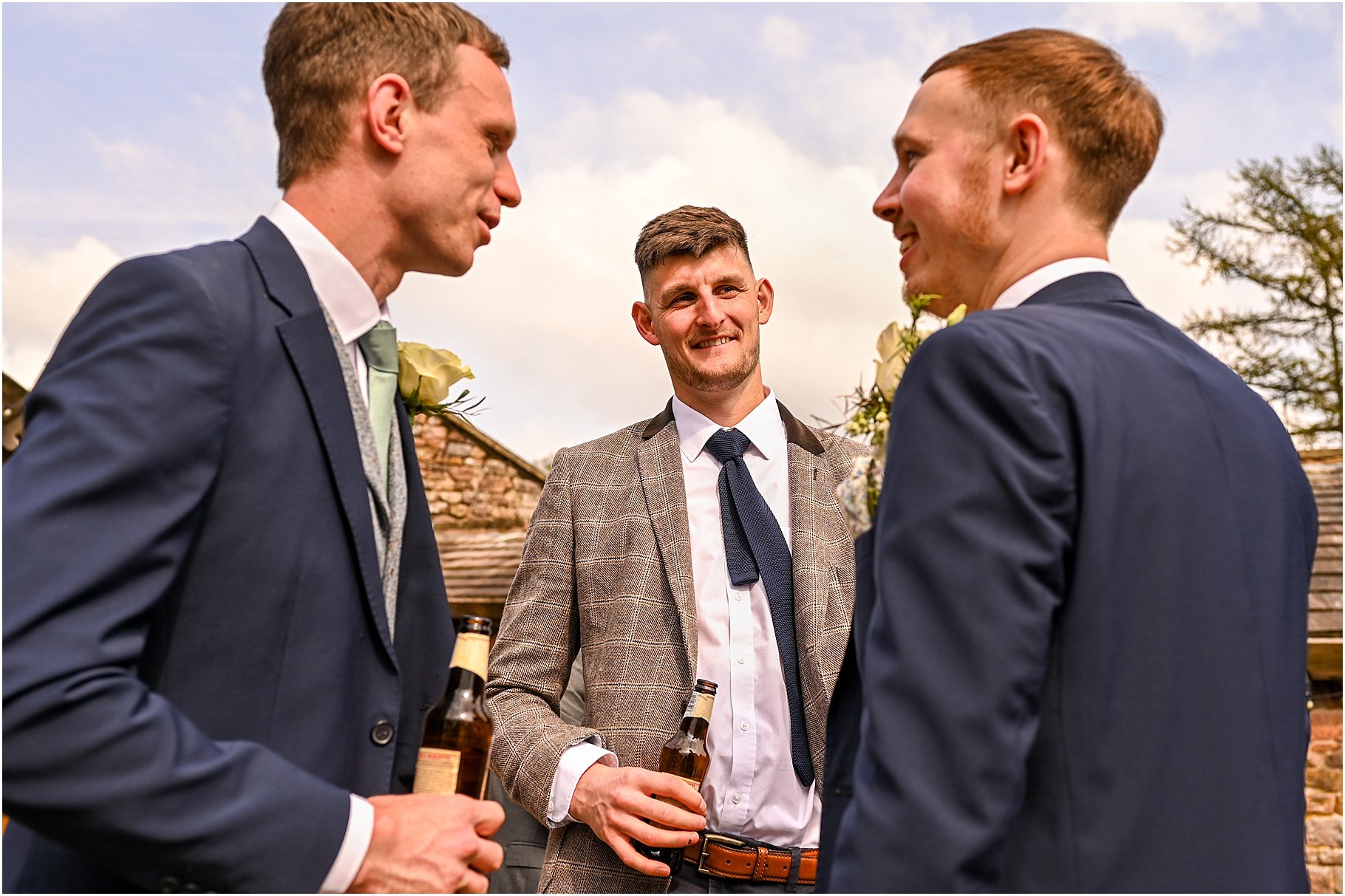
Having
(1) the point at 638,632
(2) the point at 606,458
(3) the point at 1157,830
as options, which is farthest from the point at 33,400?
(2) the point at 606,458

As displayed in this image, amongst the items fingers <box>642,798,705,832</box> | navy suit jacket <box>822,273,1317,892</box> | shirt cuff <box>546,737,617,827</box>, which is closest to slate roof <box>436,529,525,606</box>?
shirt cuff <box>546,737,617,827</box>

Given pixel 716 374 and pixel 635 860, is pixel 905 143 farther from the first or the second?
pixel 635 860

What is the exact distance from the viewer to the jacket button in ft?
6.70

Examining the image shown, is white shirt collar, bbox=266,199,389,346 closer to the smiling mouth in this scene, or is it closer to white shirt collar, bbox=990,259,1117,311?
white shirt collar, bbox=990,259,1117,311

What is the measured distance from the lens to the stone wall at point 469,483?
16.4m

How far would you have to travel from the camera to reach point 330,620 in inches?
77.9

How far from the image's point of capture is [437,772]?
206cm

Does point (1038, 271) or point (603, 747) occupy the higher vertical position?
point (1038, 271)

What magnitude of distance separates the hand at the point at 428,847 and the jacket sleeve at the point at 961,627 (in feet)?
1.86

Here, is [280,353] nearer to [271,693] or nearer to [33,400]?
[33,400]

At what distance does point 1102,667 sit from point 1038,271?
802 mm

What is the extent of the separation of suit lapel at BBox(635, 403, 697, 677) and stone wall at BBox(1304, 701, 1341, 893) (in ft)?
27.8

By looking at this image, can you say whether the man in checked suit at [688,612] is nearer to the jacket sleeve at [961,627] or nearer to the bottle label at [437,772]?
the bottle label at [437,772]

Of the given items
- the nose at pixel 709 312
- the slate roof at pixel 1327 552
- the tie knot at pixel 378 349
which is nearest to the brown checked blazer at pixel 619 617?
the nose at pixel 709 312
